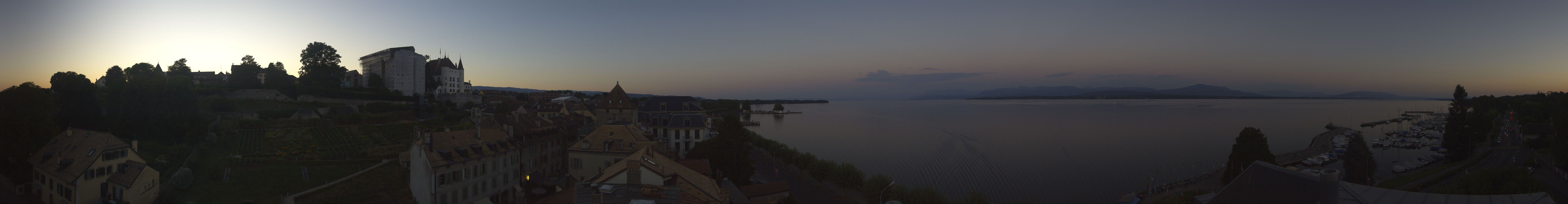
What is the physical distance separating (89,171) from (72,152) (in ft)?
3.38

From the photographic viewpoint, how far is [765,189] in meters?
23.4

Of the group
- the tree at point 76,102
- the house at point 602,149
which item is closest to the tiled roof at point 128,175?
the tree at point 76,102

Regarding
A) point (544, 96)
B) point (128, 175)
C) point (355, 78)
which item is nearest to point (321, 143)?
point (128, 175)

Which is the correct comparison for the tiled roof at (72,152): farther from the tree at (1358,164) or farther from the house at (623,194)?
the tree at (1358,164)

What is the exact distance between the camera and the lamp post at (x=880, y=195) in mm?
22641

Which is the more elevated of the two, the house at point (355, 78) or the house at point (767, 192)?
the house at point (355, 78)

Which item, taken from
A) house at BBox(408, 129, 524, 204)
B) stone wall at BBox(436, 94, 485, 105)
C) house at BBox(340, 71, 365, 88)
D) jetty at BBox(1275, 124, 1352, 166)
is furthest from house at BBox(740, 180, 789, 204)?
house at BBox(340, 71, 365, 88)

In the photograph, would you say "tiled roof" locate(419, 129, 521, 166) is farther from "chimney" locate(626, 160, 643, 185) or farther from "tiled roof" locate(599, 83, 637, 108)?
"tiled roof" locate(599, 83, 637, 108)

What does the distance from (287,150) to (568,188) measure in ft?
60.9

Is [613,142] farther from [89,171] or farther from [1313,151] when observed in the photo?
[1313,151]

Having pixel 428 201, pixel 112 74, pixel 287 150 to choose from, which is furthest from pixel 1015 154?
pixel 112 74

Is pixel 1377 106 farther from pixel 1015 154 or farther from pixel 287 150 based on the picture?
pixel 287 150

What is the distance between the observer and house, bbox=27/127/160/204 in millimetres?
17078

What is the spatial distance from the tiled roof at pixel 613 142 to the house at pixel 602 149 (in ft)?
0.04
